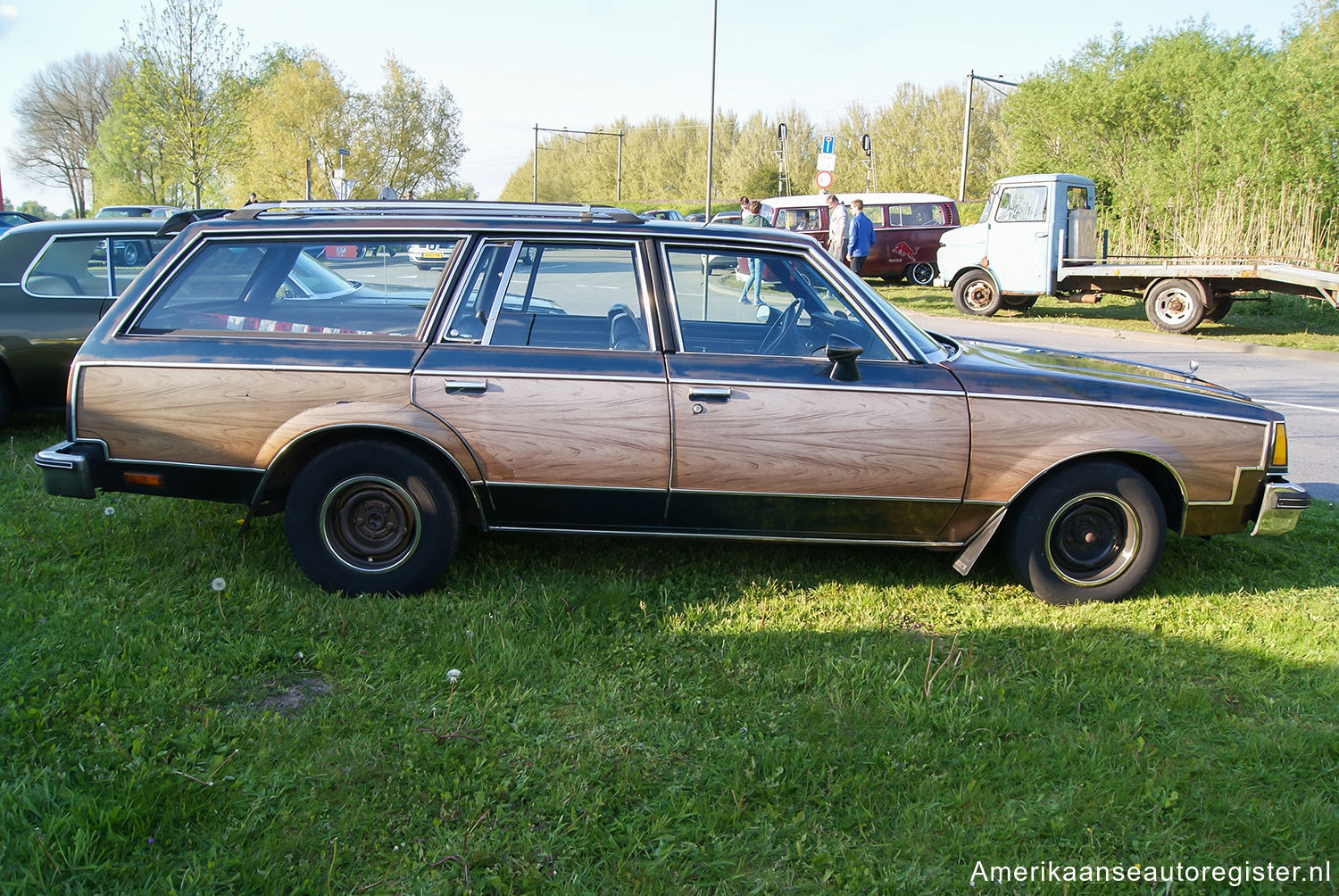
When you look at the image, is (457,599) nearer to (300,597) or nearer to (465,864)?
(300,597)

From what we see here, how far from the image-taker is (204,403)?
4074 millimetres

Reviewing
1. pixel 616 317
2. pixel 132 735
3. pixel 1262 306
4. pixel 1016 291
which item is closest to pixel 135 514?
pixel 132 735

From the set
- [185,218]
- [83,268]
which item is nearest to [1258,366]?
[185,218]

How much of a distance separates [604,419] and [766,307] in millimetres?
1038

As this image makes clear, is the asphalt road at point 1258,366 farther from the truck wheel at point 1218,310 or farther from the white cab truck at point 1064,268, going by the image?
the truck wheel at point 1218,310

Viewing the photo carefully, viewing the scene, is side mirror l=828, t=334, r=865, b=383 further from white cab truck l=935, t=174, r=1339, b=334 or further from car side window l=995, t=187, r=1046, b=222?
car side window l=995, t=187, r=1046, b=222

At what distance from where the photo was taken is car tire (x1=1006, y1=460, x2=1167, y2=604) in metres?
4.05

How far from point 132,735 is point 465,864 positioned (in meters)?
1.26

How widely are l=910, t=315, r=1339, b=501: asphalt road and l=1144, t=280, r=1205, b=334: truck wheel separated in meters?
0.33

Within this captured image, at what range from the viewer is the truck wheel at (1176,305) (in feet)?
50.8

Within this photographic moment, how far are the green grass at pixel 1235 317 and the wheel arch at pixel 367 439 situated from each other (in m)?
13.9

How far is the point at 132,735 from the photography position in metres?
2.99

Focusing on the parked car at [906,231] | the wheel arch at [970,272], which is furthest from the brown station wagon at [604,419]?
the parked car at [906,231]

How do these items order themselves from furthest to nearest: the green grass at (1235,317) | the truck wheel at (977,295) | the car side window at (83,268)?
the truck wheel at (977,295) → the green grass at (1235,317) → the car side window at (83,268)
